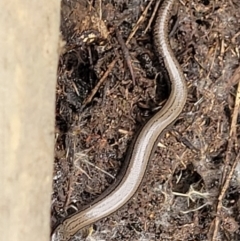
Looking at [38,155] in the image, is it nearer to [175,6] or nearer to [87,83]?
[87,83]

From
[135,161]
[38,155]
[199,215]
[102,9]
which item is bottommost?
[199,215]

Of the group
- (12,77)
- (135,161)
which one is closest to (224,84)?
(135,161)

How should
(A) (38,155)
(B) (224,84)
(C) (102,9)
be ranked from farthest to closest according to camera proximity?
(B) (224,84)
(C) (102,9)
(A) (38,155)
